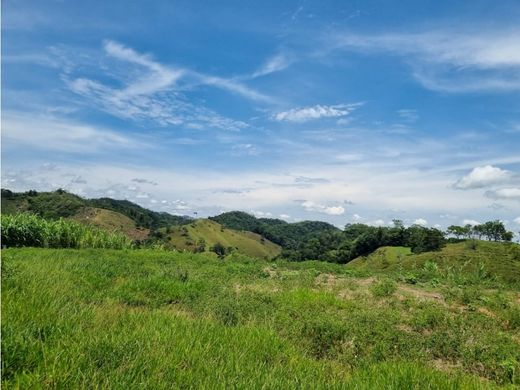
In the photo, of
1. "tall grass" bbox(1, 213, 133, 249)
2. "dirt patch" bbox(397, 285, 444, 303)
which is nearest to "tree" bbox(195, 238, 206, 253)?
"tall grass" bbox(1, 213, 133, 249)

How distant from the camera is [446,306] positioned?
1168 cm

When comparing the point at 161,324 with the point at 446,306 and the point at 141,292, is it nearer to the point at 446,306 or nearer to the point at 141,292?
the point at 141,292

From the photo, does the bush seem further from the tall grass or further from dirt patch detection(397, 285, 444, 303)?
the tall grass

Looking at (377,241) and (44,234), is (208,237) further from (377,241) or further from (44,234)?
(44,234)

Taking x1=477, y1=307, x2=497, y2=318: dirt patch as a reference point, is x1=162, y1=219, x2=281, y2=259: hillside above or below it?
below

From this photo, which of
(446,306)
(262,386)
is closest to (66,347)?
(262,386)

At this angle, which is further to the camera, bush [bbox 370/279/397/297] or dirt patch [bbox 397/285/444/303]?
bush [bbox 370/279/397/297]

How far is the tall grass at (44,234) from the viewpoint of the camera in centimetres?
2623

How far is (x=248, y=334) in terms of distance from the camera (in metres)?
6.68

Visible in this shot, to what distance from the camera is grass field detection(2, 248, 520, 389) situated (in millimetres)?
4559

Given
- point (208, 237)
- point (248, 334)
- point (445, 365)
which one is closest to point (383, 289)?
point (445, 365)

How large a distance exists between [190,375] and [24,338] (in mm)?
2123

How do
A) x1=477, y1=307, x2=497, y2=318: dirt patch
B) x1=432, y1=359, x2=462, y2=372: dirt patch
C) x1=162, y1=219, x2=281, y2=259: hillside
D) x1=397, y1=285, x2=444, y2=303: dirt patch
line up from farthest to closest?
x1=162, y1=219, x2=281, y2=259: hillside, x1=397, y1=285, x2=444, y2=303: dirt patch, x1=477, y1=307, x2=497, y2=318: dirt patch, x1=432, y1=359, x2=462, y2=372: dirt patch

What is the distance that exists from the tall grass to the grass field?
48.0 feet
